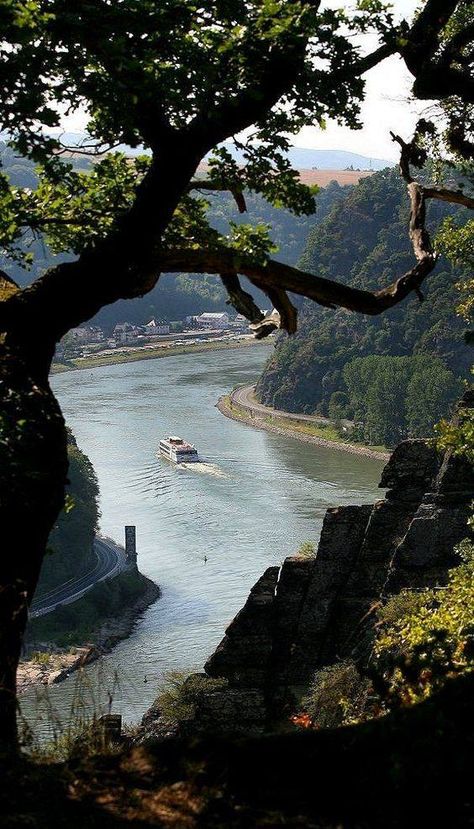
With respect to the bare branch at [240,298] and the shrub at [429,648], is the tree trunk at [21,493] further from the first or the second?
the bare branch at [240,298]

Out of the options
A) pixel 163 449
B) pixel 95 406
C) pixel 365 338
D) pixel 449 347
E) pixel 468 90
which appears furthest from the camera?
pixel 365 338

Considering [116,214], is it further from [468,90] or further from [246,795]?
[246,795]

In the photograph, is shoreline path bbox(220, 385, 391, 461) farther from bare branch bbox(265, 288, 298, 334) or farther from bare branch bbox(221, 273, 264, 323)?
bare branch bbox(221, 273, 264, 323)

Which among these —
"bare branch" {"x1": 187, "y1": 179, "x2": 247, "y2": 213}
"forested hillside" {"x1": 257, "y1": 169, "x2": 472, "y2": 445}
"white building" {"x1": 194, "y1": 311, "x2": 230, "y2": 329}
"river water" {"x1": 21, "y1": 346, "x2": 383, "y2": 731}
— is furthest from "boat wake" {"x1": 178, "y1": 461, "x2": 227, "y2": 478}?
"white building" {"x1": 194, "y1": 311, "x2": 230, "y2": 329}

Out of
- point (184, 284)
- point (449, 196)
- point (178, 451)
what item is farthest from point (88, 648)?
point (184, 284)

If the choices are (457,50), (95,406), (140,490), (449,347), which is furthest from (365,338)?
(457,50)

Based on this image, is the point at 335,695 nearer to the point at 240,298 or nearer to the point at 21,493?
the point at 240,298

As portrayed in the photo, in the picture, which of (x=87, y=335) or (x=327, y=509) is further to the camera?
(x=87, y=335)
